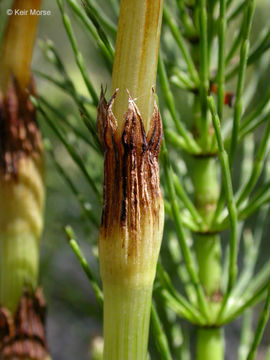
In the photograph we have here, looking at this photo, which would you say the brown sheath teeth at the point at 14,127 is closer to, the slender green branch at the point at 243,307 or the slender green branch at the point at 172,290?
the slender green branch at the point at 172,290

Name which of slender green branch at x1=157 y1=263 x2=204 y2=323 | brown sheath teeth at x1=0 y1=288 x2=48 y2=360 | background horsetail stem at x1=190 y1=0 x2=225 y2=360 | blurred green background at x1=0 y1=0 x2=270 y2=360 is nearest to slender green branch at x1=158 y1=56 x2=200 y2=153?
background horsetail stem at x1=190 y1=0 x2=225 y2=360

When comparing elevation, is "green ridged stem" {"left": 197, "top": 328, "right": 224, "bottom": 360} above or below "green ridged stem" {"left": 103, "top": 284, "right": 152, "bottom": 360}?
below

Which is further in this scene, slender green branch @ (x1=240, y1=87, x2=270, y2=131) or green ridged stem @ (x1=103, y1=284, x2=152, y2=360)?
slender green branch @ (x1=240, y1=87, x2=270, y2=131)

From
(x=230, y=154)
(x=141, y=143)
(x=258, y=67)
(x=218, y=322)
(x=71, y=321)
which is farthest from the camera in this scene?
(x=71, y=321)

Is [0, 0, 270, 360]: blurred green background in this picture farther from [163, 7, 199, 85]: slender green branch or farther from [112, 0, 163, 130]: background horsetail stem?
[112, 0, 163, 130]: background horsetail stem

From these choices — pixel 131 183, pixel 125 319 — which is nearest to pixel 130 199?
pixel 131 183

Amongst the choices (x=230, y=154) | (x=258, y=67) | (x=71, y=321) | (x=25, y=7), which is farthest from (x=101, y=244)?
(x=71, y=321)

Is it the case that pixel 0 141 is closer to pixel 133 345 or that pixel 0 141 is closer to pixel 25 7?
pixel 25 7
